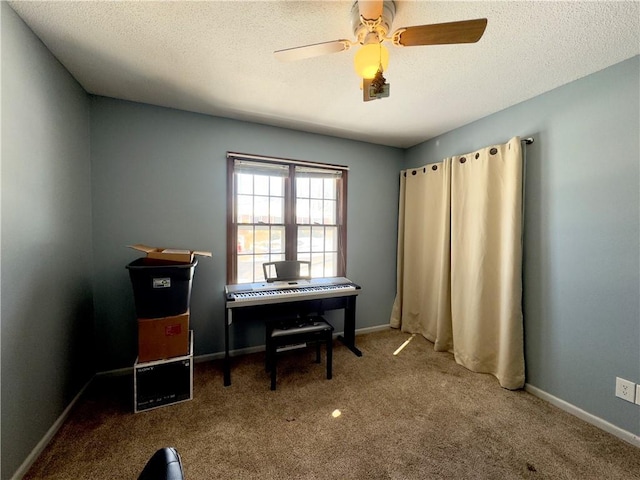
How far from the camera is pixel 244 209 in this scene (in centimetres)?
279

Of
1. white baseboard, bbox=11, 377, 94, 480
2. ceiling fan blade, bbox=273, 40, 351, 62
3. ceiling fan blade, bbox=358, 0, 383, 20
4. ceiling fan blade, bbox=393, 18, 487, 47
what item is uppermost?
ceiling fan blade, bbox=358, 0, 383, 20

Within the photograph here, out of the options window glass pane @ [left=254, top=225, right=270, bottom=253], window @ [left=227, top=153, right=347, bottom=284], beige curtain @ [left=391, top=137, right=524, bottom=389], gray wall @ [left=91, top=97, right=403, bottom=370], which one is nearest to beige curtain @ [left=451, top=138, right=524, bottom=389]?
beige curtain @ [left=391, top=137, right=524, bottom=389]

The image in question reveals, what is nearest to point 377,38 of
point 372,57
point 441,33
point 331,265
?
point 372,57

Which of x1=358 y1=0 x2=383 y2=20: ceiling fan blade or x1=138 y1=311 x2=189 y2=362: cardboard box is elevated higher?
x1=358 y1=0 x2=383 y2=20: ceiling fan blade

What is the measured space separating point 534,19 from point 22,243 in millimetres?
3071

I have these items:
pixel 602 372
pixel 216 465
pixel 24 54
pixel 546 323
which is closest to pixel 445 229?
pixel 546 323

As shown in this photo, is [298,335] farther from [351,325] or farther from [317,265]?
[317,265]

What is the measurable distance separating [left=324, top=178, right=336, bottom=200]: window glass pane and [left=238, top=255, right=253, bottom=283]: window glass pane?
1226 millimetres

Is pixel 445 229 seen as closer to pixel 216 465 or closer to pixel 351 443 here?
pixel 351 443

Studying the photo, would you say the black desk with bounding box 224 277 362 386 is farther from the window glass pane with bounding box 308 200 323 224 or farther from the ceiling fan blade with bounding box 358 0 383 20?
the ceiling fan blade with bounding box 358 0 383 20

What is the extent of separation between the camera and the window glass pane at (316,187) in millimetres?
3107

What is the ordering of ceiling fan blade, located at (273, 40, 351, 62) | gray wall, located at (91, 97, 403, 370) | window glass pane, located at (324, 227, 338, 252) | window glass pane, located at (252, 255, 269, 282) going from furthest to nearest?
1. window glass pane, located at (324, 227, 338, 252)
2. window glass pane, located at (252, 255, 269, 282)
3. gray wall, located at (91, 97, 403, 370)
4. ceiling fan blade, located at (273, 40, 351, 62)

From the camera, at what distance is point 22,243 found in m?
1.41

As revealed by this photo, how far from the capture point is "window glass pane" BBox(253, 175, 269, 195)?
283cm
